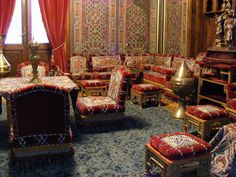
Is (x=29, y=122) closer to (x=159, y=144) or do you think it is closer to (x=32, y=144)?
(x=32, y=144)

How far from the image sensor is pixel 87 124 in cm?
412

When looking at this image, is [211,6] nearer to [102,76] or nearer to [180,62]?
[180,62]

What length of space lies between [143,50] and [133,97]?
2020 millimetres

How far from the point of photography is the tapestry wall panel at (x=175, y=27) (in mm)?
6715

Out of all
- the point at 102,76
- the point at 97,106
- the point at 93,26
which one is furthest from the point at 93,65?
the point at 97,106

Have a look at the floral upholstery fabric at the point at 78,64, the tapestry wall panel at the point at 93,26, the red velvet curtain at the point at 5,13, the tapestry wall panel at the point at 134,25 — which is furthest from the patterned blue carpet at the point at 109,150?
the tapestry wall panel at the point at 134,25

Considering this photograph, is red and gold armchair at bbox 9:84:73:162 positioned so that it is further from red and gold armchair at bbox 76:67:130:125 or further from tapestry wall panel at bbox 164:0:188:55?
tapestry wall panel at bbox 164:0:188:55

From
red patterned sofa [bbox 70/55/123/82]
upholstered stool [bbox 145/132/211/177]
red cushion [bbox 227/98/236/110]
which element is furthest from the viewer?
red patterned sofa [bbox 70/55/123/82]

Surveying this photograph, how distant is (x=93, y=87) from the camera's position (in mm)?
5852

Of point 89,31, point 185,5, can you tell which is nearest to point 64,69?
point 89,31

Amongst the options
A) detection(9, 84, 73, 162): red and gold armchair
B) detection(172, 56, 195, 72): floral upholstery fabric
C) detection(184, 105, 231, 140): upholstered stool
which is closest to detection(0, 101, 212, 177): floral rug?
detection(9, 84, 73, 162): red and gold armchair

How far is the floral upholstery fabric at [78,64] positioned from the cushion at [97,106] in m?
2.36

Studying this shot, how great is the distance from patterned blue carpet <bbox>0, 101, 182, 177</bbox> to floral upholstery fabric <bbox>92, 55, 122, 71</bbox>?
2.02m

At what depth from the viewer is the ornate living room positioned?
2.87m
